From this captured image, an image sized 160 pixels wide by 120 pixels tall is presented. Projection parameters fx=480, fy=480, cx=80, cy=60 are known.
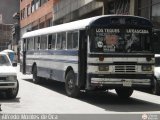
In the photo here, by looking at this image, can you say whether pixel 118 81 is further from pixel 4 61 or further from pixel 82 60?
pixel 4 61

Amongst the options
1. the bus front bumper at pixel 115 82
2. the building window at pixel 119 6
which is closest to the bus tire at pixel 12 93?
the bus front bumper at pixel 115 82

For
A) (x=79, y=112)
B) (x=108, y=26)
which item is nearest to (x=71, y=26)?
(x=108, y=26)

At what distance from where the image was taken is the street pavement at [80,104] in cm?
1310

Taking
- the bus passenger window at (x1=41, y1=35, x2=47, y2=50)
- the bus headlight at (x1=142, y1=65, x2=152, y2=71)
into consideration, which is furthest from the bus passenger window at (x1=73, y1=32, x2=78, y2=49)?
the bus passenger window at (x1=41, y1=35, x2=47, y2=50)

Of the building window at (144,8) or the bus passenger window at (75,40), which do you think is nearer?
the bus passenger window at (75,40)

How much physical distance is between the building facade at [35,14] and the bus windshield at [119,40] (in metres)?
39.8

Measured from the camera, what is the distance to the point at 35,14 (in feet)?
225

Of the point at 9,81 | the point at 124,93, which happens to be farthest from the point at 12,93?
the point at 124,93

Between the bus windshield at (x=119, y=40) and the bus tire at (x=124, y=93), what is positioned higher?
the bus windshield at (x=119, y=40)

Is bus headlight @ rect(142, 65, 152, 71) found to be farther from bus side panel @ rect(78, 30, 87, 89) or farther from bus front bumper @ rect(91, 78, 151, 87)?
bus side panel @ rect(78, 30, 87, 89)

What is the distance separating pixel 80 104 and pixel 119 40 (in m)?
2.34

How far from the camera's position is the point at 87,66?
49.4 feet

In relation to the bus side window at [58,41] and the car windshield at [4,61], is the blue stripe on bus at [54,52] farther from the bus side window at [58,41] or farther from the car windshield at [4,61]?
the car windshield at [4,61]

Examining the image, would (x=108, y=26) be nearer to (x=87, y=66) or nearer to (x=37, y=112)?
(x=87, y=66)
